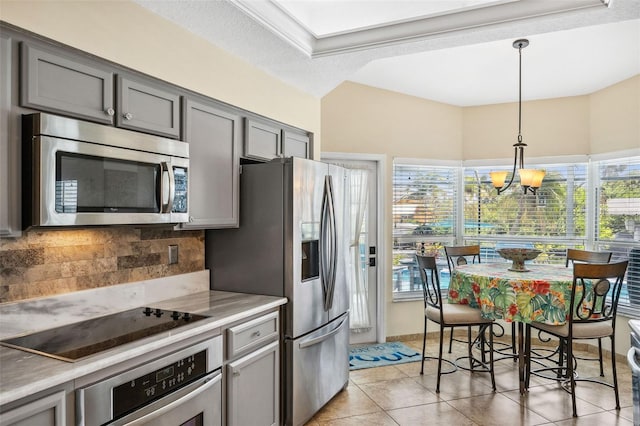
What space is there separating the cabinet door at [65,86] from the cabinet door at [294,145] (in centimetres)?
158

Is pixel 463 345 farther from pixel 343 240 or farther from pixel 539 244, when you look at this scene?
pixel 343 240

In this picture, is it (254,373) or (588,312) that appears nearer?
(254,373)

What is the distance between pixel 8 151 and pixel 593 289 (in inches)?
145

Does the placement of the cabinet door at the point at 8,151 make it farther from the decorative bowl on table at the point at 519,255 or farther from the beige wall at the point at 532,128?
the beige wall at the point at 532,128

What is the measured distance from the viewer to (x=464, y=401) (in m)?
3.39

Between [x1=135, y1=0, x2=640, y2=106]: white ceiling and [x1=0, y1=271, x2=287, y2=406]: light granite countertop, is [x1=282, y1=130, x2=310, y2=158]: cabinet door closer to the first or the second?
[x1=135, y1=0, x2=640, y2=106]: white ceiling

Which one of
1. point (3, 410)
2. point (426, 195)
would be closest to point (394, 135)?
point (426, 195)

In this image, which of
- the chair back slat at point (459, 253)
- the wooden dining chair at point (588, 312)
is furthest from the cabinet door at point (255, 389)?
the chair back slat at point (459, 253)

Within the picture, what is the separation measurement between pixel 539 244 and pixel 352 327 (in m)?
2.32

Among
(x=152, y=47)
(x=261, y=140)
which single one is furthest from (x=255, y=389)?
(x=152, y=47)

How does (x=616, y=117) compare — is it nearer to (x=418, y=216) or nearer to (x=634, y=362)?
(x=418, y=216)

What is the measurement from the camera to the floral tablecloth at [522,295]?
3.32 meters

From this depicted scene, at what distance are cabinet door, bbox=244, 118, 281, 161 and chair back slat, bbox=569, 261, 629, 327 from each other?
7.62 ft

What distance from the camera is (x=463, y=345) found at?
4.79 metres
